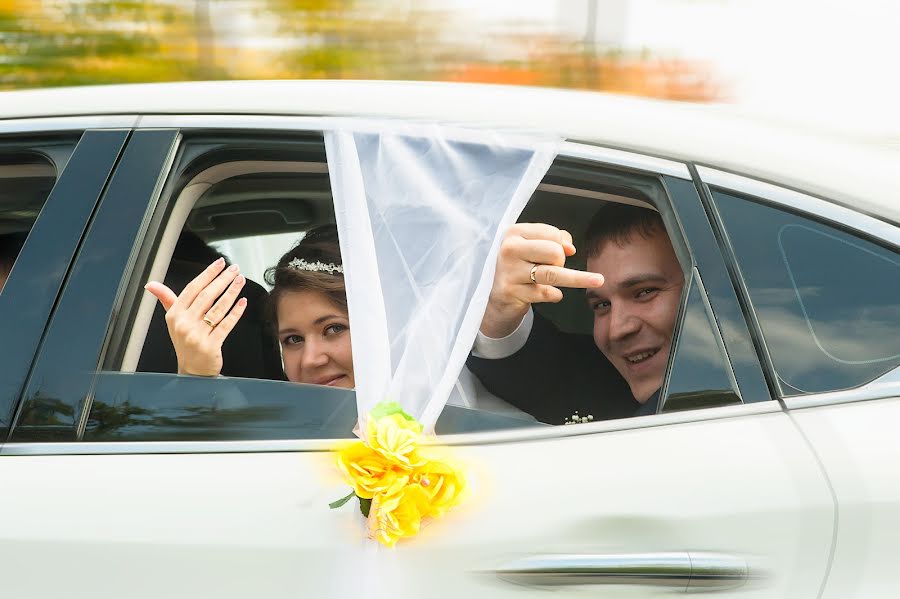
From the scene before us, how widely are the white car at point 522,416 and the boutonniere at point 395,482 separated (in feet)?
0.12

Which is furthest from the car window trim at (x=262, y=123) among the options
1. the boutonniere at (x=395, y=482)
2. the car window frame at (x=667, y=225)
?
the boutonniere at (x=395, y=482)

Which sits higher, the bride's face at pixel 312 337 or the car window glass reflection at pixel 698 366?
the bride's face at pixel 312 337

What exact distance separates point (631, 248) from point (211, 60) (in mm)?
7929

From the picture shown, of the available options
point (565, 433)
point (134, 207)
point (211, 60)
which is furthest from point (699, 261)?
point (211, 60)

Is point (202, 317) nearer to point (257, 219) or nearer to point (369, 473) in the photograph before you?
point (369, 473)

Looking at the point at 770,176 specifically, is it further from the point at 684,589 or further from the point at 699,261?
the point at 684,589

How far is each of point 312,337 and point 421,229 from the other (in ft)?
2.07

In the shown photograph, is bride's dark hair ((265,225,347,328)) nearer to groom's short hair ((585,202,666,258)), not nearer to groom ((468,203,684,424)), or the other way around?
groom ((468,203,684,424))

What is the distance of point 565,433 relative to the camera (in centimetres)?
149

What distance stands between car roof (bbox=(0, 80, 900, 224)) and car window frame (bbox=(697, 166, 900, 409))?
0.02m

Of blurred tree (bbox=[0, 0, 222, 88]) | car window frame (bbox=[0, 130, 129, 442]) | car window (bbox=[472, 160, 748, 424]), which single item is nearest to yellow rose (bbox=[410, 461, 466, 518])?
car window (bbox=[472, 160, 748, 424])

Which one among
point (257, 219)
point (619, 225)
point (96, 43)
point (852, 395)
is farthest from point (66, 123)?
point (96, 43)

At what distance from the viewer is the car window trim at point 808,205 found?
4.94ft

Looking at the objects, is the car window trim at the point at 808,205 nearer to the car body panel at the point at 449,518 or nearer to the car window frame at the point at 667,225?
the car window frame at the point at 667,225
